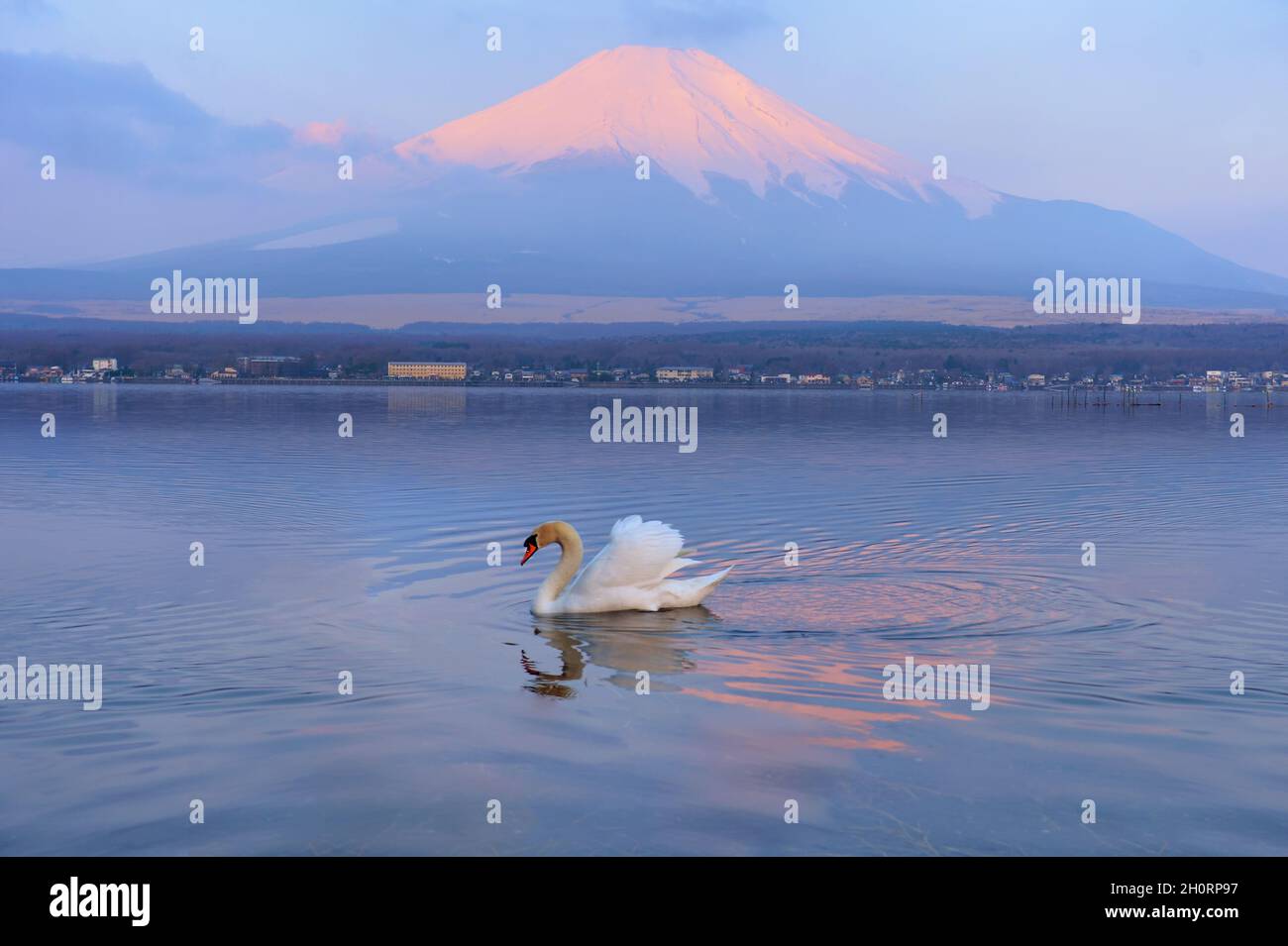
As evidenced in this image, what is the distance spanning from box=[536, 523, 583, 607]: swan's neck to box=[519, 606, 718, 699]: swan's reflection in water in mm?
400

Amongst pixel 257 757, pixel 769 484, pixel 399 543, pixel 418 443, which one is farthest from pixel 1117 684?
pixel 418 443

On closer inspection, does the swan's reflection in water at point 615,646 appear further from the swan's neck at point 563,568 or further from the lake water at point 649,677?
the swan's neck at point 563,568

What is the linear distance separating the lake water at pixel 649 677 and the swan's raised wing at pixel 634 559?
49cm

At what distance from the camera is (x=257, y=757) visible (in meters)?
11.0

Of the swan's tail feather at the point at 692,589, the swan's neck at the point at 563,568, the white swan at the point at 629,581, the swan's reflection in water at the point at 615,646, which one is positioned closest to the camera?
the swan's reflection in water at the point at 615,646

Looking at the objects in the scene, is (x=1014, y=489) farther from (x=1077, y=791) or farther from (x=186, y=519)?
(x=1077, y=791)

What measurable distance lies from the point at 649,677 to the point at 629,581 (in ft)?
11.9

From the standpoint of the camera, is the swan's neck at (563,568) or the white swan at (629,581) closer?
the white swan at (629,581)

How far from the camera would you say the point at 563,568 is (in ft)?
59.5

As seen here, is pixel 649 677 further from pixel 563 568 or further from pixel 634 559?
pixel 563 568

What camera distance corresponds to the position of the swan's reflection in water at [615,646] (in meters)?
14.3

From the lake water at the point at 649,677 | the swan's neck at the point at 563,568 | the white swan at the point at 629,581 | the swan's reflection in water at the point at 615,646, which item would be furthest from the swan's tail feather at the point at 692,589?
the swan's neck at the point at 563,568

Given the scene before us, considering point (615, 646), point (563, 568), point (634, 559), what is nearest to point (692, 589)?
point (634, 559)

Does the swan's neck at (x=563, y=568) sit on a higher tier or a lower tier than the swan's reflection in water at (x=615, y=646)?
higher
